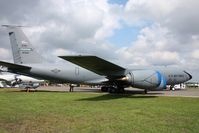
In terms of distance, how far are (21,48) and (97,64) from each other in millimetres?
16159

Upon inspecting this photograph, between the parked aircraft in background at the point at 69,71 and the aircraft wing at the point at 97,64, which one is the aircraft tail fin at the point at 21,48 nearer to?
the parked aircraft in background at the point at 69,71

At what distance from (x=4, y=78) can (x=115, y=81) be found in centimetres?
6201

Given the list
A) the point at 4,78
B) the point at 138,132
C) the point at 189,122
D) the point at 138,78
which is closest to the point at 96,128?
the point at 138,132

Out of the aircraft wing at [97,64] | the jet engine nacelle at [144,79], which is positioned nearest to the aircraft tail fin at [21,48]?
the aircraft wing at [97,64]

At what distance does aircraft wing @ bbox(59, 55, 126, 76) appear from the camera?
22.1 metres

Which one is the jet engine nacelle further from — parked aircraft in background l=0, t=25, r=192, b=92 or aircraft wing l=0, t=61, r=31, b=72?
aircraft wing l=0, t=61, r=31, b=72

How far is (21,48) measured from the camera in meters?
37.6

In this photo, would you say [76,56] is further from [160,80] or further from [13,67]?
[13,67]

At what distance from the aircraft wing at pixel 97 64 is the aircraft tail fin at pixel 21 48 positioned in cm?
1283

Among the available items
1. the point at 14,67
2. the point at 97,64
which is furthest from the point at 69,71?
the point at 97,64

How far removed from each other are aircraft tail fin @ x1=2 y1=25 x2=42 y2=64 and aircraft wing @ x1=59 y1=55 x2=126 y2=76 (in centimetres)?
1283

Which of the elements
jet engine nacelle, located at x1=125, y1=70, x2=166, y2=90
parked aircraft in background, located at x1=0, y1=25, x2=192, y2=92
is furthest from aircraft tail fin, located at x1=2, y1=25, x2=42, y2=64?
jet engine nacelle, located at x1=125, y1=70, x2=166, y2=90

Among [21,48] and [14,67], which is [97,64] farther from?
[21,48]

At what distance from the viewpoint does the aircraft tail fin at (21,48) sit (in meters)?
37.3
